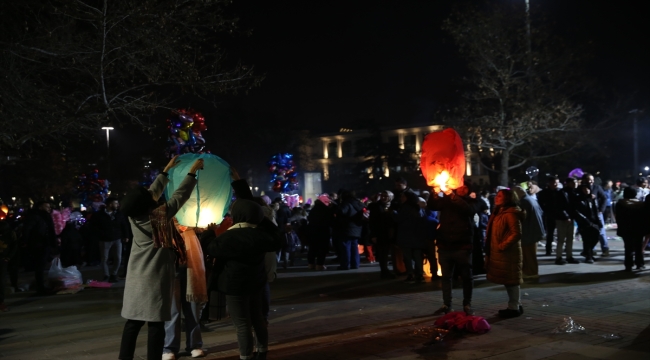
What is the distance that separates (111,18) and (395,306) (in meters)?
7.56

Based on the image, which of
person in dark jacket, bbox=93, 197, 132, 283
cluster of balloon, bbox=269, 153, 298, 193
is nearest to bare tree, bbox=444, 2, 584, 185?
cluster of balloon, bbox=269, 153, 298, 193

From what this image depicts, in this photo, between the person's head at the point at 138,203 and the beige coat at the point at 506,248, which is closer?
the person's head at the point at 138,203

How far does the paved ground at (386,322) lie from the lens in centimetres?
667

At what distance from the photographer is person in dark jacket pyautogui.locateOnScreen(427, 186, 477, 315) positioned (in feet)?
27.0

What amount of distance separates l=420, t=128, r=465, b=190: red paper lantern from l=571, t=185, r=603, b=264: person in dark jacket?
19.0 ft

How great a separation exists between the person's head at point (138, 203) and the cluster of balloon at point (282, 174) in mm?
18809

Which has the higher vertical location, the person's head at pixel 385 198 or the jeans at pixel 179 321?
the person's head at pixel 385 198

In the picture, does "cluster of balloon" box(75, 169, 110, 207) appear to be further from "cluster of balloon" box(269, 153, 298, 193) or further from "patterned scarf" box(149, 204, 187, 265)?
"patterned scarf" box(149, 204, 187, 265)

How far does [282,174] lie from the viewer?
24.6 metres

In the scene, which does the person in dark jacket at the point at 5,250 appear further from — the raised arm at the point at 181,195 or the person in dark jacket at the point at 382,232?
the person in dark jacket at the point at 382,232

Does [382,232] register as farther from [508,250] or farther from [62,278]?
[62,278]

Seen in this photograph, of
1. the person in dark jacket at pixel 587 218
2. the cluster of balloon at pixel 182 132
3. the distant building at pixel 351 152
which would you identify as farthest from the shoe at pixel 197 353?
the distant building at pixel 351 152

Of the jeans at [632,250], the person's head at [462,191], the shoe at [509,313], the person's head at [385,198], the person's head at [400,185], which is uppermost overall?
the person's head at [400,185]

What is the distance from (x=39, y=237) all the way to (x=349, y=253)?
263 inches
